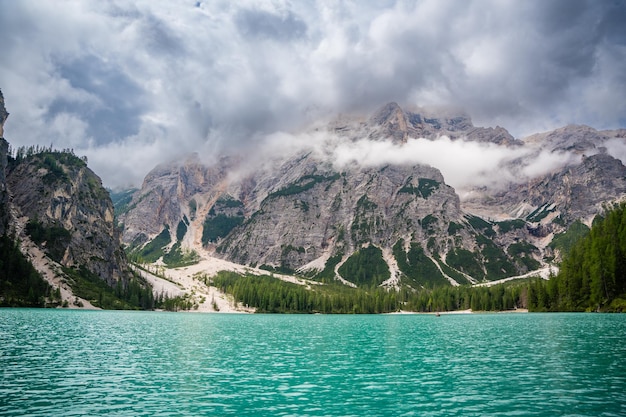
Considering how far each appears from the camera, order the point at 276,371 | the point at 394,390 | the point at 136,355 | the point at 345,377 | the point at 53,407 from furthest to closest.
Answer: the point at 136,355 < the point at 276,371 < the point at 345,377 < the point at 394,390 < the point at 53,407

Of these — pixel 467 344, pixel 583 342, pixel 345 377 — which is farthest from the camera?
pixel 467 344

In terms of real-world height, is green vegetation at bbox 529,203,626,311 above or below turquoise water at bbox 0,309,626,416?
above

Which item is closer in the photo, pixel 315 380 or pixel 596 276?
pixel 315 380

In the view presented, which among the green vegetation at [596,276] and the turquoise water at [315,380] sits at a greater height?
the green vegetation at [596,276]

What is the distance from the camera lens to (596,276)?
145625 mm

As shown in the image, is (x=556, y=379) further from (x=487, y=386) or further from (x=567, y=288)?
(x=567, y=288)

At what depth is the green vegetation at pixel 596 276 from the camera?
458 ft

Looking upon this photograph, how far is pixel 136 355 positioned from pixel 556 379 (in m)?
45.5

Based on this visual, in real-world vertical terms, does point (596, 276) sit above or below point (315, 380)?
above

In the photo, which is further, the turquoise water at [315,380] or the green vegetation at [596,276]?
the green vegetation at [596,276]

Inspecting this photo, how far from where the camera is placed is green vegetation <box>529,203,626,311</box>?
140m

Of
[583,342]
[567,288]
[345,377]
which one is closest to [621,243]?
[567,288]

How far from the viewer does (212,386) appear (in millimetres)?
34594

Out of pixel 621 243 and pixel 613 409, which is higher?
pixel 621 243
